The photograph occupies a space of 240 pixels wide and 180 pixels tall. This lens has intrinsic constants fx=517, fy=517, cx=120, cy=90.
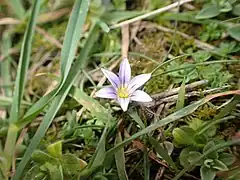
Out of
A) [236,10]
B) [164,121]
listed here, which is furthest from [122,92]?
[236,10]

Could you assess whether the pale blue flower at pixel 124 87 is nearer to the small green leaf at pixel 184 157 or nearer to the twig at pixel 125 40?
the small green leaf at pixel 184 157

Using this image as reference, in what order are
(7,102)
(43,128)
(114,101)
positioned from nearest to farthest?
(43,128) → (114,101) → (7,102)

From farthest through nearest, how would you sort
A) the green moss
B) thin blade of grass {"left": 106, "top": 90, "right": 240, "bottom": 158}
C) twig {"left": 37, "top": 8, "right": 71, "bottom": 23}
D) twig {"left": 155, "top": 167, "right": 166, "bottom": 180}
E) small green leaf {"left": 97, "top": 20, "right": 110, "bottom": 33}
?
twig {"left": 37, "top": 8, "right": 71, "bottom": 23} → small green leaf {"left": 97, "top": 20, "right": 110, "bottom": 33} → the green moss → twig {"left": 155, "top": 167, "right": 166, "bottom": 180} → thin blade of grass {"left": 106, "top": 90, "right": 240, "bottom": 158}

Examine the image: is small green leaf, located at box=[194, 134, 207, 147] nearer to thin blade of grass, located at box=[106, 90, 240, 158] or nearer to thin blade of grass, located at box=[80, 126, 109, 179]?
thin blade of grass, located at box=[106, 90, 240, 158]

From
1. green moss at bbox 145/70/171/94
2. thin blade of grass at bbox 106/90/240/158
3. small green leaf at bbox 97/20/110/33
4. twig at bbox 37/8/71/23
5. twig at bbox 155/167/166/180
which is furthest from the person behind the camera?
twig at bbox 37/8/71/23

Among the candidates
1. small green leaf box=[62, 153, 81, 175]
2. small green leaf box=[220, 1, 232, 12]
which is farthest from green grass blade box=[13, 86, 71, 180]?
small green leaf box=[220, 1, 232, 12]

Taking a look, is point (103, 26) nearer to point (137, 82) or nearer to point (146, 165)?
point (137, 82)

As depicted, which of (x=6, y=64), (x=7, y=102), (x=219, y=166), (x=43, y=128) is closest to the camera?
(x=219, y=166)
